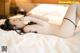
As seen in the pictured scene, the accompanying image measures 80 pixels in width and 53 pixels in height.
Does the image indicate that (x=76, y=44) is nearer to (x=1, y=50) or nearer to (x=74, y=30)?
(x=74, y=30)

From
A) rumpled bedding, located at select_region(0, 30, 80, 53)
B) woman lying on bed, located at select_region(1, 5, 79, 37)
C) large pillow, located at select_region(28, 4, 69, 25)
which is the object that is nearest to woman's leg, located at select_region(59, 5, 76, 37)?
woman lying on bed, located at select_region(1, 5, 79, 37)

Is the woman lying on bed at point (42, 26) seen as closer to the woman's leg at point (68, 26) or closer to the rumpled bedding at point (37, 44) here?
the woman's leg at point (68, 26)

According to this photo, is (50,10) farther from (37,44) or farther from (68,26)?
(37,44)

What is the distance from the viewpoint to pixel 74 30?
1340 mm

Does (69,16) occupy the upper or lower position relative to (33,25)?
upper

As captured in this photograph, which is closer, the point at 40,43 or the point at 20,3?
the point at 40,43

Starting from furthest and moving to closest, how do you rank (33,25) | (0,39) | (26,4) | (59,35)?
(26,4) < (33,25) < (59,35) < (0,39)

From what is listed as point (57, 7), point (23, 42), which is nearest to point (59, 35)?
point (23, 42)

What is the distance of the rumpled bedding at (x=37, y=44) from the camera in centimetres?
100

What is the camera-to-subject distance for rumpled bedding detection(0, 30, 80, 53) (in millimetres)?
1000

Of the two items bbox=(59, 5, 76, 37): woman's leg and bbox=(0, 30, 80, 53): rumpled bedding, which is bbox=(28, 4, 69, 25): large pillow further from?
bbox=(0, 30, 80, 53): rumpled bedding

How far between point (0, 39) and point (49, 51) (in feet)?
1.32

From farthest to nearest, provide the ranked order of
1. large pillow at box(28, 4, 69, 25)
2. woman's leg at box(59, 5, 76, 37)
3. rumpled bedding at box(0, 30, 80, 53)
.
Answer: large pillow at box(28, 4, 69, 25)
woman's leg at box(59, 5, 76, 37)
rumpled bedding at box(0, 30, 80, 53)

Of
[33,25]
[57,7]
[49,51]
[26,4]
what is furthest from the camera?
[26,4]
